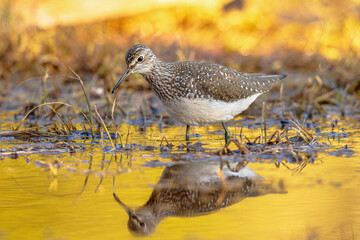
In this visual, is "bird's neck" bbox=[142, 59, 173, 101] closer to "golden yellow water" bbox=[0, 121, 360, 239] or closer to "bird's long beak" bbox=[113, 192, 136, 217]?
"golden yellow water" bbox=[0, 121, 360, 239]

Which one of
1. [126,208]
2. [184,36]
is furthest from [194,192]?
[184,36]

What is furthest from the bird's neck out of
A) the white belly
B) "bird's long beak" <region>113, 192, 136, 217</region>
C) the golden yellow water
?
"bird's long beak" <region>113, 192, 136, 217</region>

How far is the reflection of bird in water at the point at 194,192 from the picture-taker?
197 inches

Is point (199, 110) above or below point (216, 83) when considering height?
below

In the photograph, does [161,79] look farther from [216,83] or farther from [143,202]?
[143,202]

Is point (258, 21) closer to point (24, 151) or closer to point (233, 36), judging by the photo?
point (233, 36)

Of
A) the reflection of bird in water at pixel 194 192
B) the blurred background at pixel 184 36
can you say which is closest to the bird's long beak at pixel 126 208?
the reflection of bird in water at pixel 194 192

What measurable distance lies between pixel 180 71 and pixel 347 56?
5.27 meters

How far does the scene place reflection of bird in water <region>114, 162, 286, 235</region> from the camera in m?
5.01

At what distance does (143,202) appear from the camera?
5.28 m

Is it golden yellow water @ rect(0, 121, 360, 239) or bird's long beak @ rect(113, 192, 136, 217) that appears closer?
golden yellow water @ rect(0, 121, 360, 239)

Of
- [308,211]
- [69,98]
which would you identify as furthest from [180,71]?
[69,98]

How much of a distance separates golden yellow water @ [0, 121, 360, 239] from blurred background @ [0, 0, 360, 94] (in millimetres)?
4333

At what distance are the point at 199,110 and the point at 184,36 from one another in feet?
24.2
